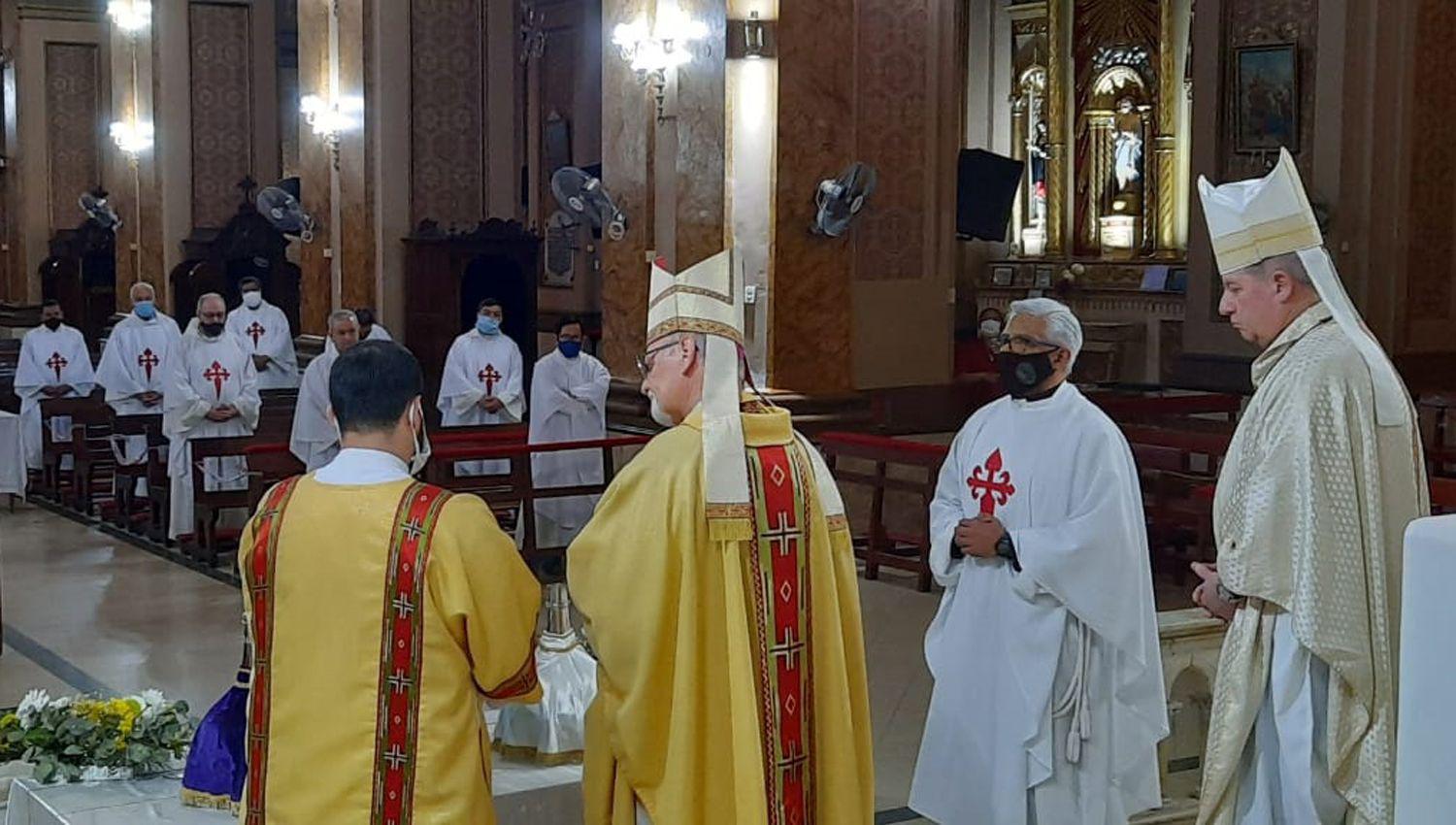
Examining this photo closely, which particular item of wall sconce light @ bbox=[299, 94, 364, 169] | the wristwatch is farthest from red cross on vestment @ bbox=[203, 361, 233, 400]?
the wristwatch

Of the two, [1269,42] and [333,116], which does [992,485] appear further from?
[333,116]

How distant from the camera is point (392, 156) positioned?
1675 cm

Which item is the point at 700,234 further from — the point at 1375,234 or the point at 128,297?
the point at 128,297

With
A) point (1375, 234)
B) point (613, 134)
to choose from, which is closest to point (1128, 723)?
point (613, 134)

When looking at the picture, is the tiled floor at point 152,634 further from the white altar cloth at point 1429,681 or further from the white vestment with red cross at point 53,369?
the white altar cloth at point 1429,681

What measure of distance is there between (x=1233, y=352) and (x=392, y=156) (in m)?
7.83

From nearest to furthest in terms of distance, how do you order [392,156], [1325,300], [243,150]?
[1325,300] → [392,156] → [243,150]

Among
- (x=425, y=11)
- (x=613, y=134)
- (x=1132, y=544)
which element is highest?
(x=425, y=11)

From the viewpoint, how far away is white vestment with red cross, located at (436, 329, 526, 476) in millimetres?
13422

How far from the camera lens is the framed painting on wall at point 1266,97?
52.2ft

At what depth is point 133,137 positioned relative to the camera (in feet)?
70.3

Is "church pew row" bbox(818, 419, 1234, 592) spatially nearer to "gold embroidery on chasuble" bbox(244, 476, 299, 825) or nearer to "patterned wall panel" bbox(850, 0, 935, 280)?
"patterned wall panel" bbox(850, 0, 935, 280)

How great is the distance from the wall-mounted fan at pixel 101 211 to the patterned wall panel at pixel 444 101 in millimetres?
7150

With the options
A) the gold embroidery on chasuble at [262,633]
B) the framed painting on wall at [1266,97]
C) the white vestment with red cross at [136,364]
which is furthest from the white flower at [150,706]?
the framed painting on wall at [1266,97]
